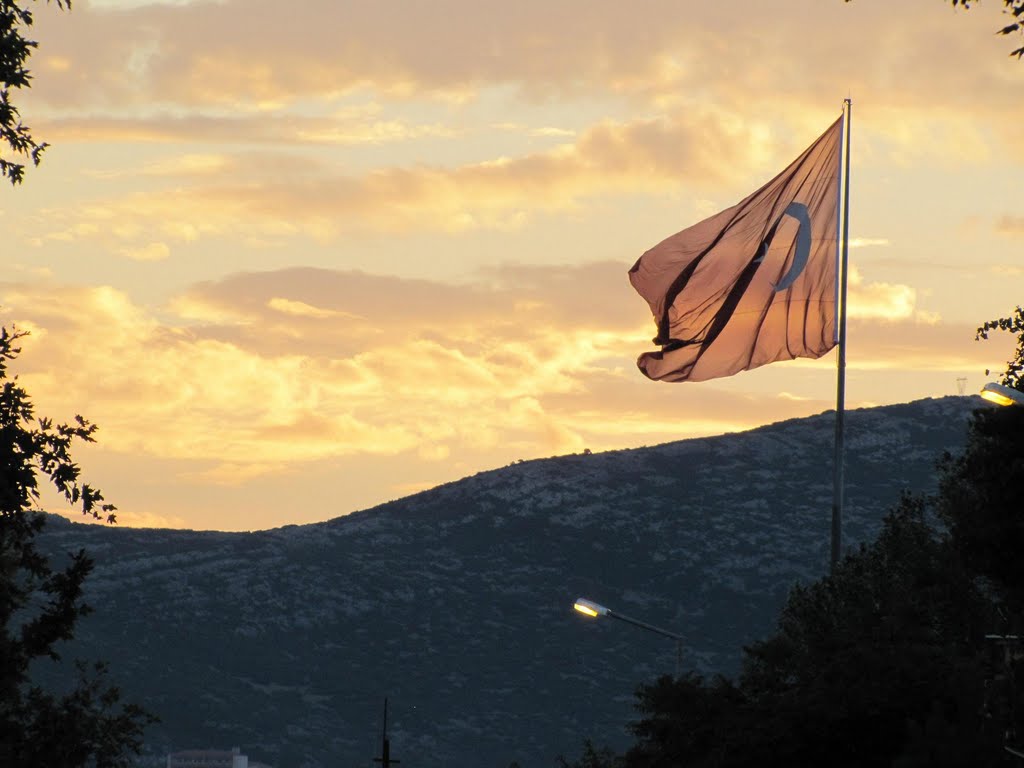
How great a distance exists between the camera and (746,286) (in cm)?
3866

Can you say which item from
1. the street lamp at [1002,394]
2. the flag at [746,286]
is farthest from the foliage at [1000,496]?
the street lamp at [1002,394]

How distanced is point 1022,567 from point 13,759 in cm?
1893

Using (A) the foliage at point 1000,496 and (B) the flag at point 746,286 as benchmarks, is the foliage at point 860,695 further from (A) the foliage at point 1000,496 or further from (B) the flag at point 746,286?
(B) the flag at point 746,286

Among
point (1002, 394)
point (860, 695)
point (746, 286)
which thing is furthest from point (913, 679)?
point (1002, 394)

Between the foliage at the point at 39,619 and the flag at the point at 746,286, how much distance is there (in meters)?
11.9

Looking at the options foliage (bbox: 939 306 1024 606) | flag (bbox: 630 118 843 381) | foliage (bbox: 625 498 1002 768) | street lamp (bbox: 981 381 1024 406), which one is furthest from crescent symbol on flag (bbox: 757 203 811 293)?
street lamp (bbox: 981 381 1024 406)

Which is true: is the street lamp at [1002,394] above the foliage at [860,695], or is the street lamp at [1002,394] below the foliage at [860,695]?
above

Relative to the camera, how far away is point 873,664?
37.3 m

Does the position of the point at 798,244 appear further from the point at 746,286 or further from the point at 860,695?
the point at 860,695

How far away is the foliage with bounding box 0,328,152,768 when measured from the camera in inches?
1149

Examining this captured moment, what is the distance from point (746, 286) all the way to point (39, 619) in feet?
48.6

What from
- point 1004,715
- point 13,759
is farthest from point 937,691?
point 13,759

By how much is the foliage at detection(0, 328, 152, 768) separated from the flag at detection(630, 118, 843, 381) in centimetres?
1194

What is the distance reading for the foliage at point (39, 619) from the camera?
29188 millimetres
